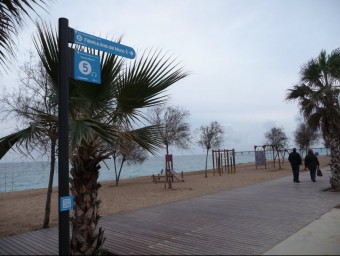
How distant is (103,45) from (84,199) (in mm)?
2009

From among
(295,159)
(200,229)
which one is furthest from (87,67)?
(295,159)

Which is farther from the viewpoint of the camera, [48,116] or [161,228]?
[161,228]

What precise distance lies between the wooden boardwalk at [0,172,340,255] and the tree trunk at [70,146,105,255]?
713mm

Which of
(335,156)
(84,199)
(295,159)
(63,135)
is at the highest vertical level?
(63,135)

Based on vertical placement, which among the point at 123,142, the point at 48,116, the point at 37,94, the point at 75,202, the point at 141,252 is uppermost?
the point at 37,94

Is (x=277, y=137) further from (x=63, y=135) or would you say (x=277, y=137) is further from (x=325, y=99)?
(x=63, y=135)

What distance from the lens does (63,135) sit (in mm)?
3600

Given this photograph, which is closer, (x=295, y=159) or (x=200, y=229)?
(x=200, y=229)

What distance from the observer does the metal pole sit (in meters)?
3.63

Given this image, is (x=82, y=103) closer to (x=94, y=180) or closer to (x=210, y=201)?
(x=94, y=180)

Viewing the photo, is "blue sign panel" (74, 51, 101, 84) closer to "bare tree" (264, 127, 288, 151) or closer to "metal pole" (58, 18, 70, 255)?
"metal pole" (58, 18, 70, 255)

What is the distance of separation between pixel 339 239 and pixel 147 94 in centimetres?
376

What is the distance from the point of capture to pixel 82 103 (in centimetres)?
427

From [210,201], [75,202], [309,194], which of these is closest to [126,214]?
[210,201]
